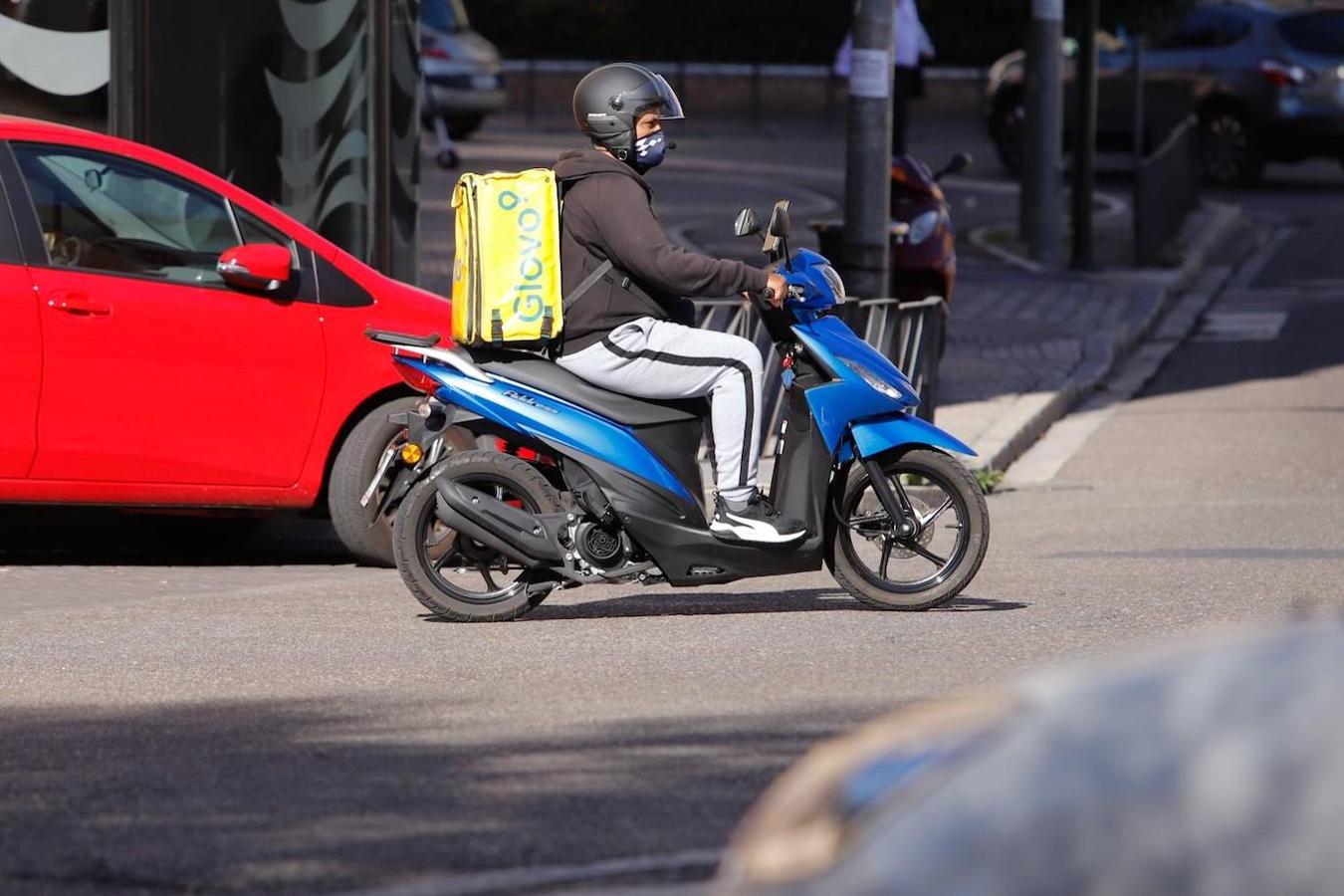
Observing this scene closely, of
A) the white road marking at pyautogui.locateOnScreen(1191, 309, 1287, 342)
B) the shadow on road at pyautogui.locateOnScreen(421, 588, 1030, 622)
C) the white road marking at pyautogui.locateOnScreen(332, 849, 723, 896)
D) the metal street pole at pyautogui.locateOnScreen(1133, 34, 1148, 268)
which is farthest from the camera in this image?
the metal street pole at pyautogui.locateOnScreen(1133, 34, 1148, 268)

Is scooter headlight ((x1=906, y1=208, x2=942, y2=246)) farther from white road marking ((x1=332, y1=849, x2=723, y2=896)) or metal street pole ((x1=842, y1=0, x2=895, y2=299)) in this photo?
white road marking ((x1=332, y1=849, x2=723, y2=896))

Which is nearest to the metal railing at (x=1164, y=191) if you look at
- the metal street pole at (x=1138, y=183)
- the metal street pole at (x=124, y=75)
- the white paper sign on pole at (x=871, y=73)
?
the metal street pole at (x=1138, y=183)

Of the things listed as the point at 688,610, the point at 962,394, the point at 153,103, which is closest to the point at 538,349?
the point at 688,610

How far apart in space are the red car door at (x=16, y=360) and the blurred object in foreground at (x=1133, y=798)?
616cm

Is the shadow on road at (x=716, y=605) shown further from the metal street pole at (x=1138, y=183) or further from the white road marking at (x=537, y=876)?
the metal street pole at (x=1138, y=183)

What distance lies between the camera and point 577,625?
7719 millimetres

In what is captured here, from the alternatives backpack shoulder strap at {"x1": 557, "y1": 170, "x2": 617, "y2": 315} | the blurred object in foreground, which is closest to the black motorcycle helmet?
backpack shoulder strap at {"x1": 557, "y1": 170, "x2": 617, "y2": 315}

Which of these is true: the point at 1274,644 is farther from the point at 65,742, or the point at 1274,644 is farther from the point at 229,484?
the point at 229,484

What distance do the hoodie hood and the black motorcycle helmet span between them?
0.07 m

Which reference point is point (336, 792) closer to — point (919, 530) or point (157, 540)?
point (919, 530)

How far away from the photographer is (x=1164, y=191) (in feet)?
74.6

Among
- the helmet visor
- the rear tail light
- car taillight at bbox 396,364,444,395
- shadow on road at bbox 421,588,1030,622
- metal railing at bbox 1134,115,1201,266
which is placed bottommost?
metal railing at bbox 1134,115,1201,266

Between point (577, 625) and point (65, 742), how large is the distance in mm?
2177

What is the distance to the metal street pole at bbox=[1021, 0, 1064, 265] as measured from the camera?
20703mm
